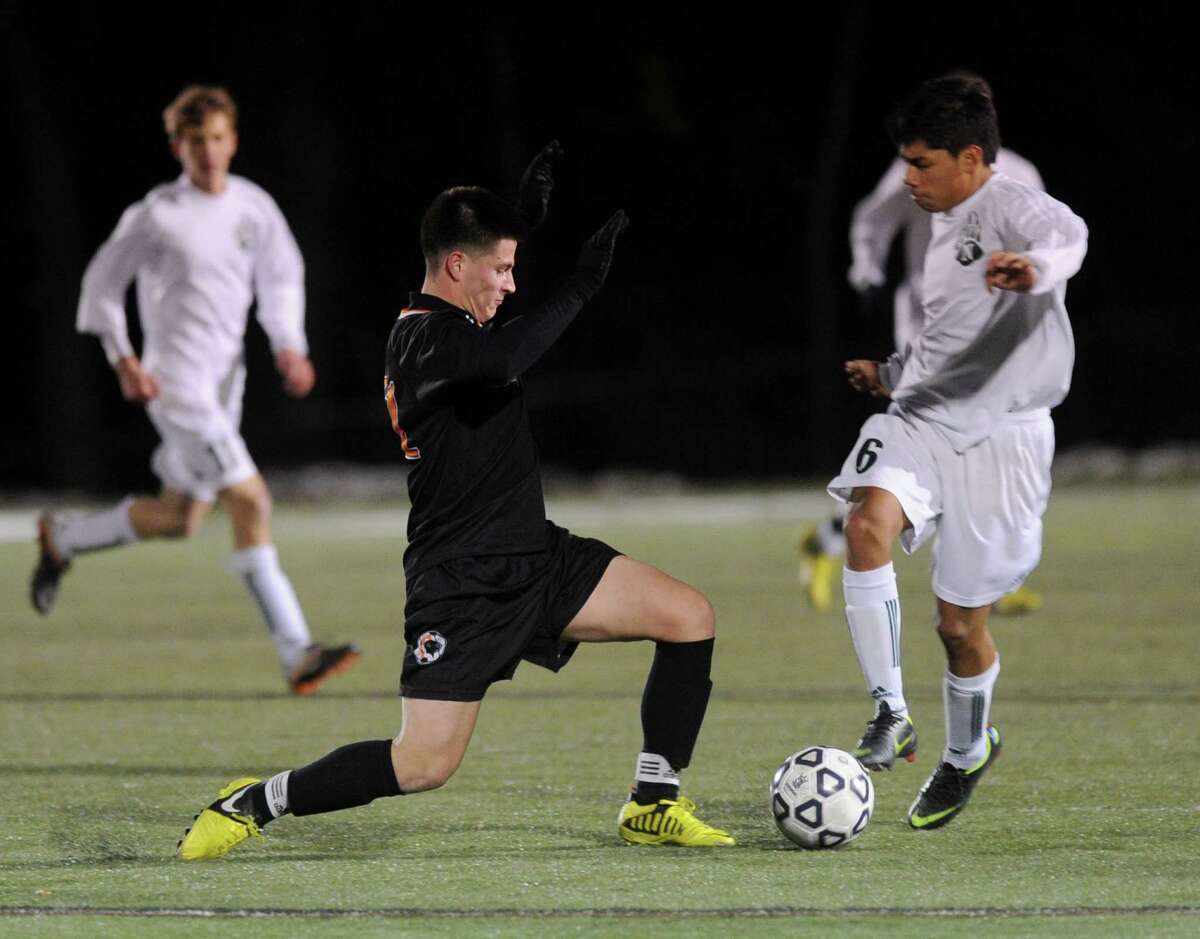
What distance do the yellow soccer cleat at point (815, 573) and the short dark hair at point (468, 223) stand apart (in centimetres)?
589

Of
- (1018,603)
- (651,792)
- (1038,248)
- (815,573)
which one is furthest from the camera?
(815,573)

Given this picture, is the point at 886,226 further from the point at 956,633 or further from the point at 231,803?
the point at 231,803

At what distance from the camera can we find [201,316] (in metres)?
8.77

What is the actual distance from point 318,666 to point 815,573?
355cm

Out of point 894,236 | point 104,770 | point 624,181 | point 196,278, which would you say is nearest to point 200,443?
point 196,278

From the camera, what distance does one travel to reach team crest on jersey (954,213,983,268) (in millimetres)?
5676

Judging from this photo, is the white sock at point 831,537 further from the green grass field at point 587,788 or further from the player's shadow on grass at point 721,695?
the player's shadow on grass at point 721,695

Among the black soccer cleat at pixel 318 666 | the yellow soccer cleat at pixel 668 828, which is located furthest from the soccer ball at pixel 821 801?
the black soccer cleat at pixel 318 666

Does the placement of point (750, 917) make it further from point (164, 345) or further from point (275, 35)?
point (275, 35)

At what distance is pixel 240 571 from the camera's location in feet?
27.8

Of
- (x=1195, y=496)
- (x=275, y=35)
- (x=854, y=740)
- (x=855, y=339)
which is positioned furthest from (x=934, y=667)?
(x=275, y=35)

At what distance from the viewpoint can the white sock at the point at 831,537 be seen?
1051 centimetres

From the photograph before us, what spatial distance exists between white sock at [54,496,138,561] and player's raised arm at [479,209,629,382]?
4.42 metres

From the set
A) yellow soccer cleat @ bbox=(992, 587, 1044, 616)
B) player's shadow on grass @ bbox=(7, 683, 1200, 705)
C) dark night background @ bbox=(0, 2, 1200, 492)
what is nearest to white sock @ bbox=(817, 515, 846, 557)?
yellow soccer cleat @ bbox=(992, 587, 1044, 616)
